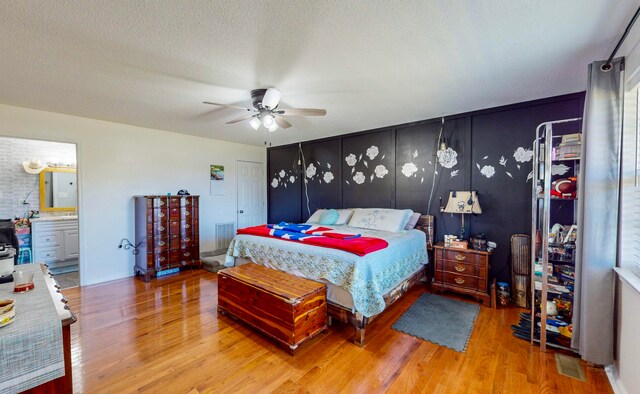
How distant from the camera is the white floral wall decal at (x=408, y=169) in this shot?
391 centimetres

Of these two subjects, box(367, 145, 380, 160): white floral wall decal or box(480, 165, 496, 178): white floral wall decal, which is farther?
box(367, 145, 380, 160): white floral wall decal

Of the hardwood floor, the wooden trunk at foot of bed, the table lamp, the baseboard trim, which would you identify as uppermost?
the table lamp

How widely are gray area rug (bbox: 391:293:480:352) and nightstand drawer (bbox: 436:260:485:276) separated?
34 centimetres

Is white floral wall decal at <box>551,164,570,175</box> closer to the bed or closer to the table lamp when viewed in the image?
the table lamp

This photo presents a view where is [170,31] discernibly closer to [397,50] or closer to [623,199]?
[397,50]

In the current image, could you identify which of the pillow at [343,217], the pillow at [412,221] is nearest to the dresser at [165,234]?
the pillow at [343,217]

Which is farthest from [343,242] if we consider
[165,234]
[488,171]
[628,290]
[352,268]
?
[165,234]

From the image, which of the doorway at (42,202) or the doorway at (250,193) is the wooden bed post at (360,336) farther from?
the doorway at (42,202)

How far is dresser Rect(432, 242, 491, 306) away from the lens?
299cm

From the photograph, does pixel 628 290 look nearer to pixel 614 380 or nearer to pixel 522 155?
pixel 614 380

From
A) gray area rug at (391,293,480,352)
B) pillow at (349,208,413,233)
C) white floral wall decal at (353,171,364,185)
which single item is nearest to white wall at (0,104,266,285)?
white floral wall decal at (353,171,364,185)

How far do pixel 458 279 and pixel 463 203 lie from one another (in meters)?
0.93

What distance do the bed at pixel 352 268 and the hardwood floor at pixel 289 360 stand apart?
0.97 feet

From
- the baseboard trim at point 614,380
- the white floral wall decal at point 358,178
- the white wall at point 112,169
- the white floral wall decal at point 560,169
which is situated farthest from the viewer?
the white floral wall decal at point 358,178
